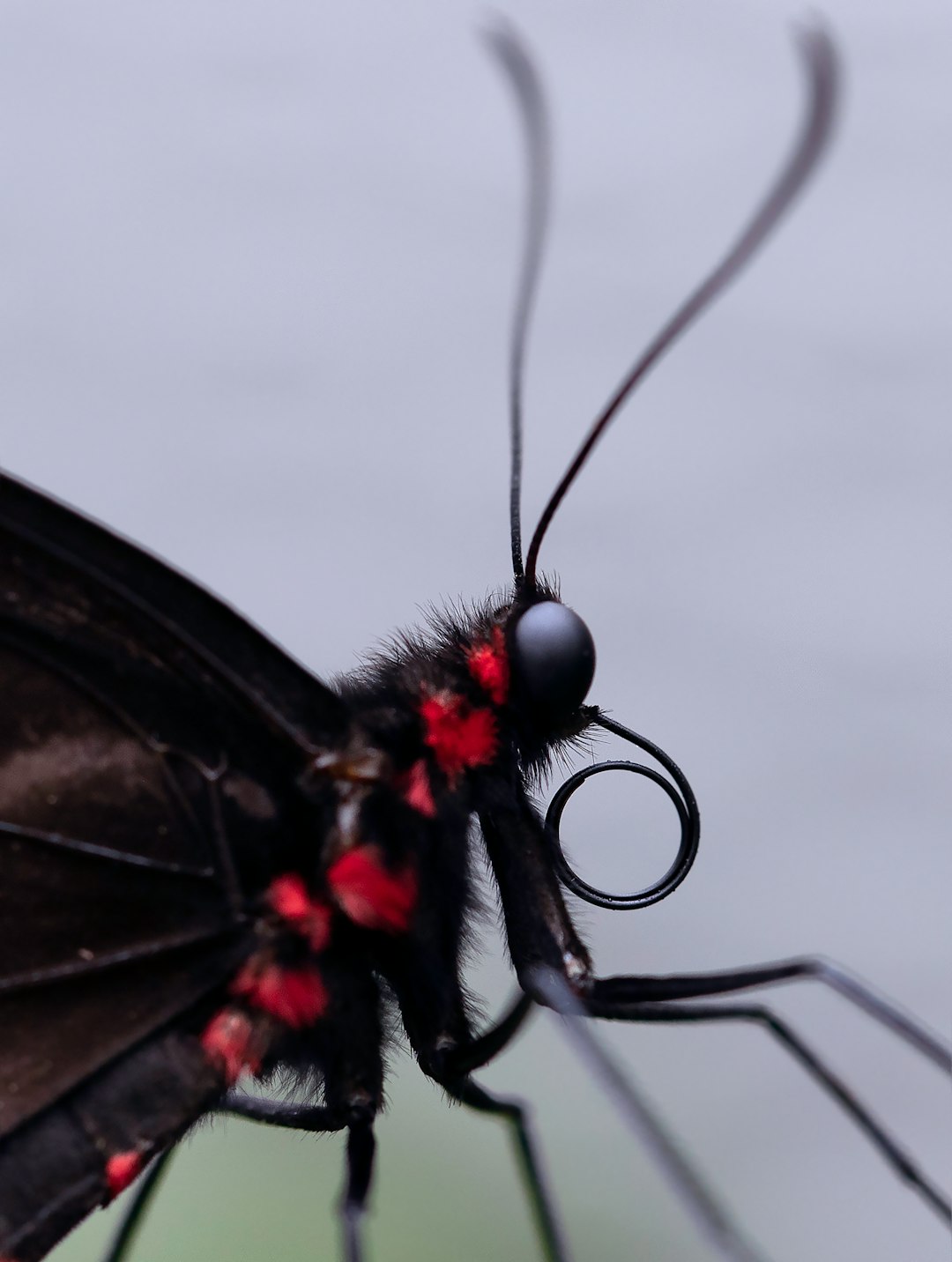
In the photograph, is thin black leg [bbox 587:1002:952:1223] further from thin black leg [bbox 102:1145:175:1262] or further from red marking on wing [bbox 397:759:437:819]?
thin black leg [bbox 102:1145:175:1262]

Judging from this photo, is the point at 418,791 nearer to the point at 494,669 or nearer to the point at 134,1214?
the point at 494,669

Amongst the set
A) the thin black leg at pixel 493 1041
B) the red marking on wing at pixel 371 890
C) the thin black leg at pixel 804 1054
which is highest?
the red marking on wing at pixel 371 890

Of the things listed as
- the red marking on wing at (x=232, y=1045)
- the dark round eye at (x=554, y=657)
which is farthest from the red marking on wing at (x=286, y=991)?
the dark round eye at (x=554, y=657)

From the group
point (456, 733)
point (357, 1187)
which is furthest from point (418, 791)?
point (357, 1187)

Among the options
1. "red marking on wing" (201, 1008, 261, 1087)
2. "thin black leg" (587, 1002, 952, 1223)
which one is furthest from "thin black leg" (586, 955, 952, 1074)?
"red marking on wing" (201, 1008, 261, 1087)

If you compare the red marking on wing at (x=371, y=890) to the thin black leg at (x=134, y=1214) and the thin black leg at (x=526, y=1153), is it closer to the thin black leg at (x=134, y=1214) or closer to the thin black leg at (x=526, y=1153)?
the thin black leg at (x=526, y=1153)

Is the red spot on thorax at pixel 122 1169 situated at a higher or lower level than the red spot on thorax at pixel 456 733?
lower

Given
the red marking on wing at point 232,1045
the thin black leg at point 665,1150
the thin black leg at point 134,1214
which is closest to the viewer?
the thin black leg at point 665,1150
